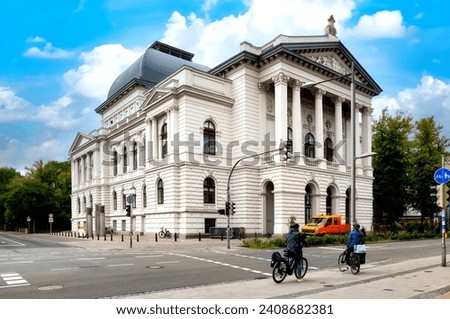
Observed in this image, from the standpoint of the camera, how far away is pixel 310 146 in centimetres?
5034

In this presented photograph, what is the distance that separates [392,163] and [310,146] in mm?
11683

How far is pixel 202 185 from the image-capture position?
42406 millimetres

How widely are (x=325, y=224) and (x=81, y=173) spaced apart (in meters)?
47.3

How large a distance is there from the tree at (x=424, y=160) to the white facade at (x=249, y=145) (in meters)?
7.39

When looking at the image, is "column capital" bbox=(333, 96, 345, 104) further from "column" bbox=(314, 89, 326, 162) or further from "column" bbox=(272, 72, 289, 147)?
"column" bbox=(272, 72, 289, 147)

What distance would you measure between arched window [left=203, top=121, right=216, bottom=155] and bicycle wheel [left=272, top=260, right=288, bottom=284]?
31305 mm

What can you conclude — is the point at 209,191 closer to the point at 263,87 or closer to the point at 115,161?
the point at 263,87

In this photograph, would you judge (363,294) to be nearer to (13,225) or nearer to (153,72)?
(153,72)

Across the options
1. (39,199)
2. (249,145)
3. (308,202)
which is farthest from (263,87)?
(39,199)

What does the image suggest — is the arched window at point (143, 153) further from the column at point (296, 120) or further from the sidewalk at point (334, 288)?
the sidewalk at point (334, 288)

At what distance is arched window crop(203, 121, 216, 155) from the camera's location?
4381 centimetres

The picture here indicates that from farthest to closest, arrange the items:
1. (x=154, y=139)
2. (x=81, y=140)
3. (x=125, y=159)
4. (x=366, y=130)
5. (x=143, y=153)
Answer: (x=81, y=140) < (x=125, y=159) < (x=366, y=130) < (x=143, y=153) < (x=154, y=139)

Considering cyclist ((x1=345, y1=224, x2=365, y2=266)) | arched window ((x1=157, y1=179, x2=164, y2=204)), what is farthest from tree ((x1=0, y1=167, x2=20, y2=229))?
cyclist ((x1=345, y1=224, x2=365, y2=266))
